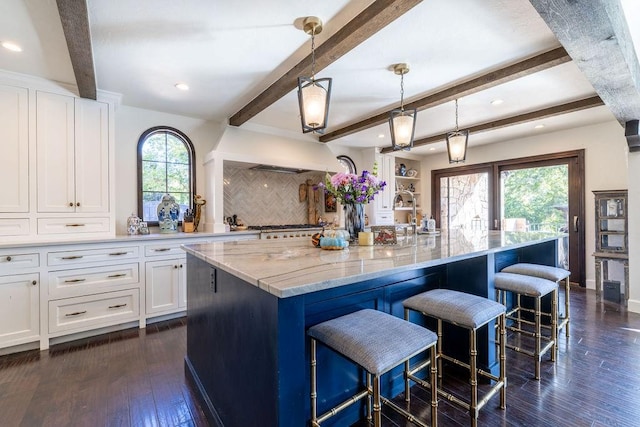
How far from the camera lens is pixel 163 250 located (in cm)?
327

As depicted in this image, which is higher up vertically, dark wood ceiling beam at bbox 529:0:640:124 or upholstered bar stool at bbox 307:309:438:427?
dark wood ceiling beam at bbox 529:0:640:124

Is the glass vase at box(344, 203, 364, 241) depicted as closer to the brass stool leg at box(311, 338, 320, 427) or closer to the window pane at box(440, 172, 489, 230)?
the brass stool leg at box(311, 338, 320, 427)

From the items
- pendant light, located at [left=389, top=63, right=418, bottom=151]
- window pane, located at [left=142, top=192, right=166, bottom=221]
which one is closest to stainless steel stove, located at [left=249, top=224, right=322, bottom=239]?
window pane, located at [left=142, top=192, right=166, bottom=221]

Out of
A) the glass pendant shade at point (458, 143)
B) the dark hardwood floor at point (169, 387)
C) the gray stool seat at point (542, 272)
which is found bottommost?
the dark hardwood floor at point (169, 387)

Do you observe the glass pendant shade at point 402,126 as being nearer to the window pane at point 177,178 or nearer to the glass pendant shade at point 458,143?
the glass pendant shade at point 458,143

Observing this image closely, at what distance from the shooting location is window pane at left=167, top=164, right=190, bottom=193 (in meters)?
3.96

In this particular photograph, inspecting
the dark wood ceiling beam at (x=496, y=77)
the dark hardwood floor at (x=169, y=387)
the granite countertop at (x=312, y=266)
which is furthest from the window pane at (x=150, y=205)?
the dark wood ceiling beam at (x=496, y=77)

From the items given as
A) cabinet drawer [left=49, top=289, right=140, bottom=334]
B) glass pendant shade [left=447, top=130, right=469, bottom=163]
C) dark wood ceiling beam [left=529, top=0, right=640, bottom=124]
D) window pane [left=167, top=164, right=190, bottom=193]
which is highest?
dark wood ceiling beam [left=529, top=0, right=640, bottom=124]

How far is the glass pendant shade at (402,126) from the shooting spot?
7.92 feet

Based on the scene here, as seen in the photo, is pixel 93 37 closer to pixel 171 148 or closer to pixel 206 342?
pixel 171 148

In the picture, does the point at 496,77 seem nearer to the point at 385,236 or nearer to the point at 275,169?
the point at 385,236

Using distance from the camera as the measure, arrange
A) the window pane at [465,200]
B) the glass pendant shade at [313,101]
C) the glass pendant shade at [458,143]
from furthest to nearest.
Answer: the window pane at [465,200] → the glass pendant shade at [458,143] → the glass pendant shade at [313,101]

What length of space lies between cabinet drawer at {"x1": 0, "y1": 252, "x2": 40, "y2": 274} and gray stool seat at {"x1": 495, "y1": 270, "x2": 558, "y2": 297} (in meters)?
3.84

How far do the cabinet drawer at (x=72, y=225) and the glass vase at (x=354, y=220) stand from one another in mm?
2540
